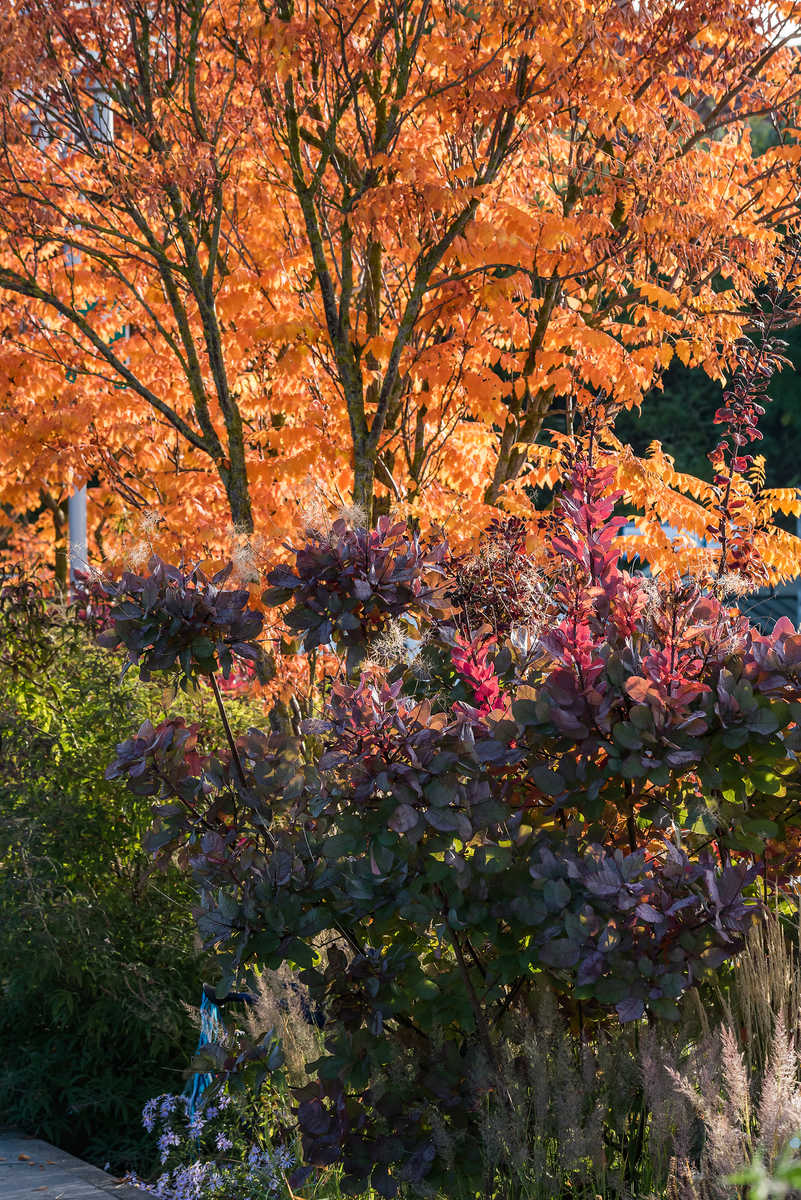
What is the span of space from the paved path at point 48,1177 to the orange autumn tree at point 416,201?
3.19 m

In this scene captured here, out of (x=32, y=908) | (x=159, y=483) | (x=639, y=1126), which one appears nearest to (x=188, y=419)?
(x=159, y=483)

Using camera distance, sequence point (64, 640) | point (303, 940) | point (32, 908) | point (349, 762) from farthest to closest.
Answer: point (64, 640) → point (32, 908) → point (303, 940) → point (349, 762)

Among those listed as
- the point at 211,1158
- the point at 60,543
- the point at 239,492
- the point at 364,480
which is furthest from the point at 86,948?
the point at 60,543

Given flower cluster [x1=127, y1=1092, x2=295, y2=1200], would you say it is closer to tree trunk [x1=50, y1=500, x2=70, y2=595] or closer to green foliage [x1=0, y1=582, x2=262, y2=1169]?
green foliage [x1=0, y1=582, x2=262, y2=1169]

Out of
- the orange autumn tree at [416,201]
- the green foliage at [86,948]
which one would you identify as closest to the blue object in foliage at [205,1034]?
the green foliage at [86,948]

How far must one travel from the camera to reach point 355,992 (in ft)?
10.0

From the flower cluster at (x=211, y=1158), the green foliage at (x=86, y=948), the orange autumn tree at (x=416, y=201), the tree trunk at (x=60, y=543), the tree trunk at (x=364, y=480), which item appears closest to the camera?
the flower cluster at (x=211, y=1158)

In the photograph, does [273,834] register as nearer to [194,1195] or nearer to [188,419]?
[194,1195]

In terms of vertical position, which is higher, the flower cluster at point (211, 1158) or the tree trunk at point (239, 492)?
the tree trunk at point (239, 492)

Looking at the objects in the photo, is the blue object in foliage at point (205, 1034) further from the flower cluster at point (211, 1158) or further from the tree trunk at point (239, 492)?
the tree trunk at point (239, 492)

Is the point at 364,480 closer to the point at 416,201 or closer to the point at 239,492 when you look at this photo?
the point at 239,492

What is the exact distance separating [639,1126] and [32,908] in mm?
2694

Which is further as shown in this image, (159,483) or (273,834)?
(159,483)

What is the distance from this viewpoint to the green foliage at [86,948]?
4.80 metres
